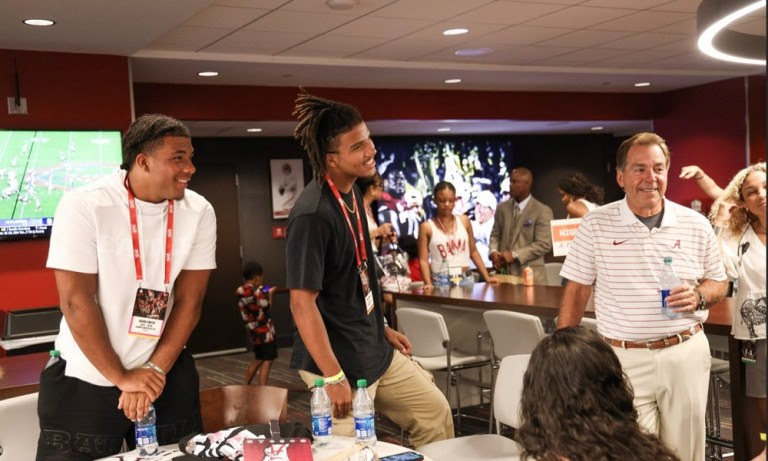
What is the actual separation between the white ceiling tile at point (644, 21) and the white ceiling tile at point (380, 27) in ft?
4.94

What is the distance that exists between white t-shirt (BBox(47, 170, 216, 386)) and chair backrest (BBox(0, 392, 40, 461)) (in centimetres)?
54

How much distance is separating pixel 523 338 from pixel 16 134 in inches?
145

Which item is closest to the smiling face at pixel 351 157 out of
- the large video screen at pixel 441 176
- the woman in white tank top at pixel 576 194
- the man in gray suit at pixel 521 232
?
the woman in white tank top at pixel 576 194

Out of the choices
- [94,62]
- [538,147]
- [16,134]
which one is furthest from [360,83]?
[538,147]

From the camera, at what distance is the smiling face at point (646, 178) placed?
3.28m

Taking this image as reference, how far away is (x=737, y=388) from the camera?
12.7 ft

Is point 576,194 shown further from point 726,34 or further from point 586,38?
point 726,34

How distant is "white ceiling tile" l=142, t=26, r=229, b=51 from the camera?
578 cm

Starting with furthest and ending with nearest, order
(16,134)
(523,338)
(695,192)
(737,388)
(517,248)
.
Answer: (695,192) < (517,248) < (16,134) < (523,338) < (737,388)

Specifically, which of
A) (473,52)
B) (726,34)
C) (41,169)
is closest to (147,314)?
(726,34)

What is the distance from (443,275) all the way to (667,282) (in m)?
3.54

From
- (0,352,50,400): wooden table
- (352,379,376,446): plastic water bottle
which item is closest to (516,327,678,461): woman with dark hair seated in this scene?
(352,379,376,446): plastic water bottle

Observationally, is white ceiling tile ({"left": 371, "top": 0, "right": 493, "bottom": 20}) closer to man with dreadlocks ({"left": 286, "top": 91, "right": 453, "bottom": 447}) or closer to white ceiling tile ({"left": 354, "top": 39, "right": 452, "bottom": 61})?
white ceiling tile ({"left": 354, "top": 39, "right": 452, "bottom": 61})

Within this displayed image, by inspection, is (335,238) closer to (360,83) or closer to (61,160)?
(61,160)
